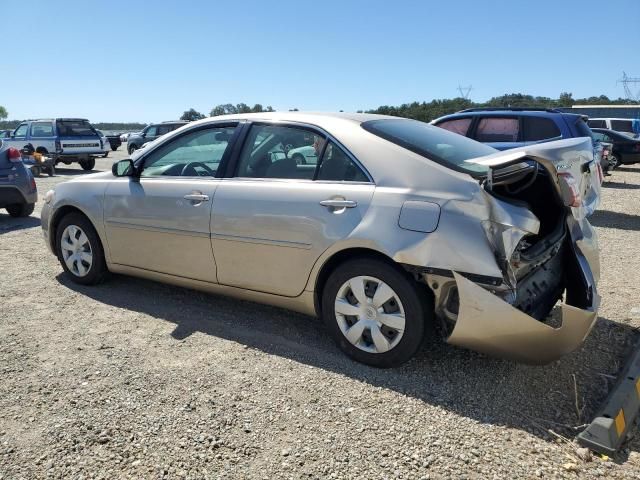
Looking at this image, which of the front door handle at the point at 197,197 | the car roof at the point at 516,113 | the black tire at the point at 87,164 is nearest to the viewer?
the front door handle at the point at 197,197

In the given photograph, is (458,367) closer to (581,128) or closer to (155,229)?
(155,229)

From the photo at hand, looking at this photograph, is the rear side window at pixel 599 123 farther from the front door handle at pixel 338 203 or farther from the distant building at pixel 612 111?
the front door handle at pixel 338 203

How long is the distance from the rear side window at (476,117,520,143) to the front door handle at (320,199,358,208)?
265 inches

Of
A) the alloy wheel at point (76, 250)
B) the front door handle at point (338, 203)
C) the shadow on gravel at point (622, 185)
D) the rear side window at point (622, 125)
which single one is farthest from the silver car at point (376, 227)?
the rear side window at point (622, 125)

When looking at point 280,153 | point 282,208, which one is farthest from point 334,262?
point 280,153

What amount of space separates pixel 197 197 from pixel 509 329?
2362 millimetres

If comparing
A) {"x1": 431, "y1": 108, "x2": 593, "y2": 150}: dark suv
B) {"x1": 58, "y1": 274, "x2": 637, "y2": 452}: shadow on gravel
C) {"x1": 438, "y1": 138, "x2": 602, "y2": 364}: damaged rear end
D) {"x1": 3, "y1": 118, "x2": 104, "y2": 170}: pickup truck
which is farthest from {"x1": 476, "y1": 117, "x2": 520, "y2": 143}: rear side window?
{"x1": 3, "y1": 118, "x2": 104, "y2": 170}: pickup truck

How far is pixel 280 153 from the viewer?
372 cm

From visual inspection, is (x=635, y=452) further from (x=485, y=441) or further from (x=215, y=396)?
(x=215, y=396)

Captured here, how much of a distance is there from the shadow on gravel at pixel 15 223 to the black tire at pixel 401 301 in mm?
6373

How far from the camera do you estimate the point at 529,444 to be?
8.45 ft

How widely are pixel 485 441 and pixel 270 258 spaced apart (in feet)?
5.77

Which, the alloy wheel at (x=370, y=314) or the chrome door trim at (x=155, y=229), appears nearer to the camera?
the alloy wheel at (x=370, y=314)

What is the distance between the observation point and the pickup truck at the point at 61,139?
57.4 ft
